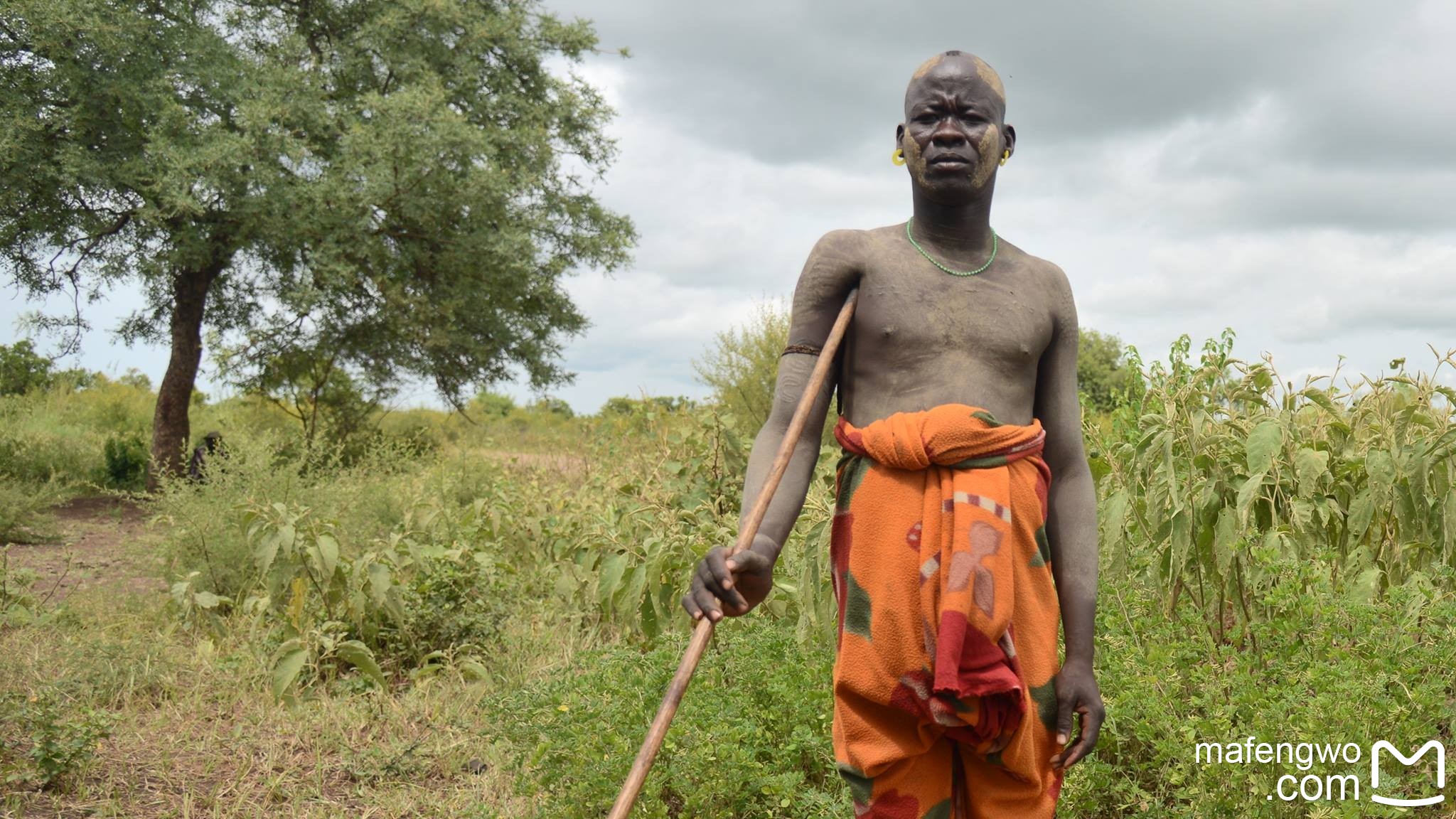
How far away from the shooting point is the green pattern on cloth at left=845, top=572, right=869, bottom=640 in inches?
68.5

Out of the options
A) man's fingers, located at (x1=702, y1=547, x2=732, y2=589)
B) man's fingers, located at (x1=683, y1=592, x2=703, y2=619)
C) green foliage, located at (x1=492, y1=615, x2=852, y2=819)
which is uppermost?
man's fingers, located at (x1=702, y1=547, x2=732, y2=589)

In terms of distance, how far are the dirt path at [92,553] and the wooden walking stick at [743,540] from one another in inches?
205

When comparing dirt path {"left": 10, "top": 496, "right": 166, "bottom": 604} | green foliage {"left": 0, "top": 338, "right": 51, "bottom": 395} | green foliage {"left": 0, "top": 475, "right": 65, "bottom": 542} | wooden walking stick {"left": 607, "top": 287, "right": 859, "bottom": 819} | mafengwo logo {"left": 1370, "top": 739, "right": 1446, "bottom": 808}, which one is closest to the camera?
wooden walking stick {"left": 607, "top": 287, "right": 859, "bottom": 819}

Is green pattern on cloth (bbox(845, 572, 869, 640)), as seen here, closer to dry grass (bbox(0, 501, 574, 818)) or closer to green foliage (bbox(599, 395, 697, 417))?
dry grass (bbox(0, 501, 574, 818))

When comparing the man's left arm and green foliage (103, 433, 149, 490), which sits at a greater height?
green foliage (103, 433, 149, 490)

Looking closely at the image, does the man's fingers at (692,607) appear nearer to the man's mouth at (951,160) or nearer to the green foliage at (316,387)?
the man's mouth at (951,160)

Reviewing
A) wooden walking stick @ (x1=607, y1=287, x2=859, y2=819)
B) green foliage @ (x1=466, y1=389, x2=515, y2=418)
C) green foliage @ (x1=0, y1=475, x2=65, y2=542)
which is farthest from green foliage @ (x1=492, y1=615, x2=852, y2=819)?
green foliage @ (x1=466, y1=389, x2=515, y2=418)

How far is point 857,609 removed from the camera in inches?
69.1

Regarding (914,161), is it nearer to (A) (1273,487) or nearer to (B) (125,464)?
(A) (1273,487)

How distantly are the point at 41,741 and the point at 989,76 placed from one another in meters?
3.54

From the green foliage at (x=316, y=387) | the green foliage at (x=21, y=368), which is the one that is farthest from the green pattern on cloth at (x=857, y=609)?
the green foliage at (x=21, y=368)

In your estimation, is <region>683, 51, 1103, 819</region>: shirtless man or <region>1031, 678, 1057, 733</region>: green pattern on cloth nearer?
<region>683, 51, 1103, 819</region>: shirtless man

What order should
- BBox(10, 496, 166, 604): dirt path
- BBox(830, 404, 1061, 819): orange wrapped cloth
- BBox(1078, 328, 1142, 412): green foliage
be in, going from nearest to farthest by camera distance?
BBox(830, 404, 1061, 819): orange wrapped cloth
BBox(10, 496, 166, 604): dirt path
BBox(1078, 328, 1142, 412): green foliage

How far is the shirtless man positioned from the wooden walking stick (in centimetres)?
3
